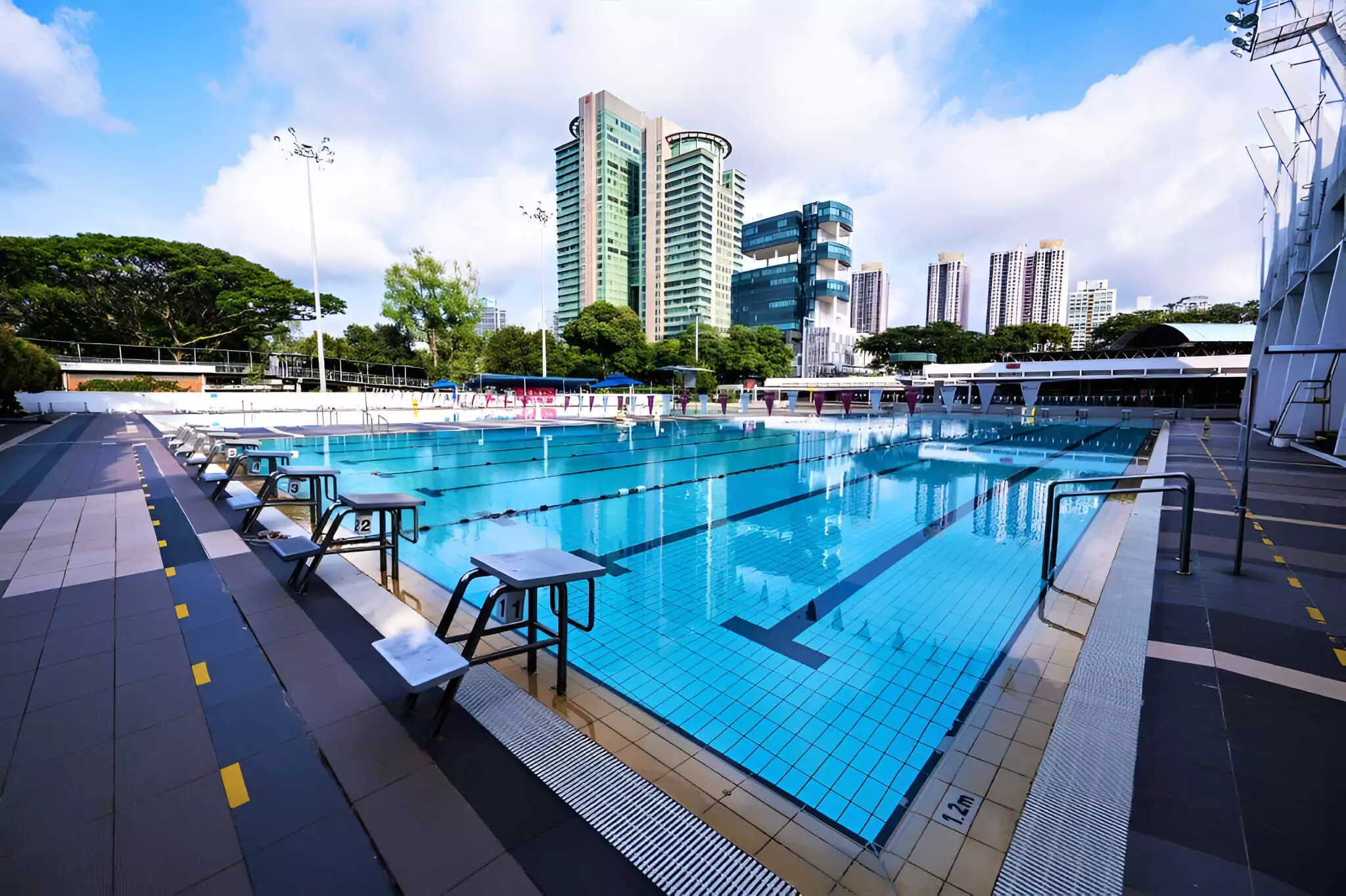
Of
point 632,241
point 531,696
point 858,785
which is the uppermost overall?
point 632,241

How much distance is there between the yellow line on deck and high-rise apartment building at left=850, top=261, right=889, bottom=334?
16180 centimetres

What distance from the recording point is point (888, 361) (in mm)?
64438

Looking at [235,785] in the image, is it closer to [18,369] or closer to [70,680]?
[70,680]

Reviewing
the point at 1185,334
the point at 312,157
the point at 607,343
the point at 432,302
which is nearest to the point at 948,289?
the point at 1185,334

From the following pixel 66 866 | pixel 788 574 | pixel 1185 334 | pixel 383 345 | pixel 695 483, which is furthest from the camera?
pixel 383 345

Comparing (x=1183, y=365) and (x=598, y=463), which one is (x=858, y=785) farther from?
(x=1183, y=365)

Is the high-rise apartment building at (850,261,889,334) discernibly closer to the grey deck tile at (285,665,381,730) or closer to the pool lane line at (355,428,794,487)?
the pool lane line at (355,428,794,487)

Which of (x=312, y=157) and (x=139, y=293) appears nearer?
(x=312, y=157)

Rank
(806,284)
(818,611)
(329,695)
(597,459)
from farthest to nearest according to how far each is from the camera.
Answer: (806,284)
(597,459)
(818,611)
(329,695)

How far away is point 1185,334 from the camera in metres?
39.7

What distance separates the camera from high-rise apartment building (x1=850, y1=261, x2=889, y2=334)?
152m

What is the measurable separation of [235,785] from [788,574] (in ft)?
14.7

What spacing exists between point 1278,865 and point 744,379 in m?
49.5

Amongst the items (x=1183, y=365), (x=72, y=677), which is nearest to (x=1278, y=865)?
(x=72, y=677)
